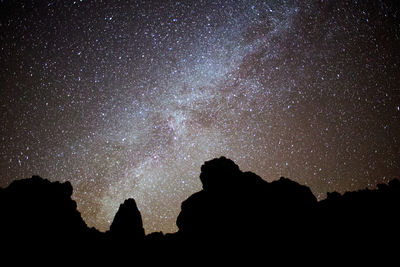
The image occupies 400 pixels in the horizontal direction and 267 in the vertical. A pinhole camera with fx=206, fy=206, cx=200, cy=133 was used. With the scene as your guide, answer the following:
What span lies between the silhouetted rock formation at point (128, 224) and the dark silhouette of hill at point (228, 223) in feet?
0.41

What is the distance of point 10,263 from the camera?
1823 centimetres

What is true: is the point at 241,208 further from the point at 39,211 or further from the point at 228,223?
the point at 39,211

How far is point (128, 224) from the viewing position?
27469 millimetres

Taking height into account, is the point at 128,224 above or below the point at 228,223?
above

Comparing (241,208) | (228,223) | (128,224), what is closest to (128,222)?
(128,224)

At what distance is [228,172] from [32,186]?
22543 millimetres

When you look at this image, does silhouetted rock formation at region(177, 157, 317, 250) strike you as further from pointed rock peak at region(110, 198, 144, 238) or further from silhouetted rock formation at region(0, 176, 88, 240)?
silhouetted rock formation at region(0, 176, 88, 240)

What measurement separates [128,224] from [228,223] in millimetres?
13658

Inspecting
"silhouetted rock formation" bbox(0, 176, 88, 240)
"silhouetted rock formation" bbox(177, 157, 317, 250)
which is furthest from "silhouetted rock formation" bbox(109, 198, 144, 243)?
"silhouetted rock formation" bbox(177, 157, 317, 250)

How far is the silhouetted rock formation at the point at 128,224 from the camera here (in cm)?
2625

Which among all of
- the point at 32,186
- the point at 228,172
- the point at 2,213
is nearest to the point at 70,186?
the point at 32,186

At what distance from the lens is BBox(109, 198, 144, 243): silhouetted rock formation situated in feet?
86.1

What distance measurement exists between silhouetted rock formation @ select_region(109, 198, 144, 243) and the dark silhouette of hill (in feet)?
0.41

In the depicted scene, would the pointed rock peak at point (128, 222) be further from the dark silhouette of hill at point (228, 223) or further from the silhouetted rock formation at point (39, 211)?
the silhouetted rock formation at point (39, 211)
